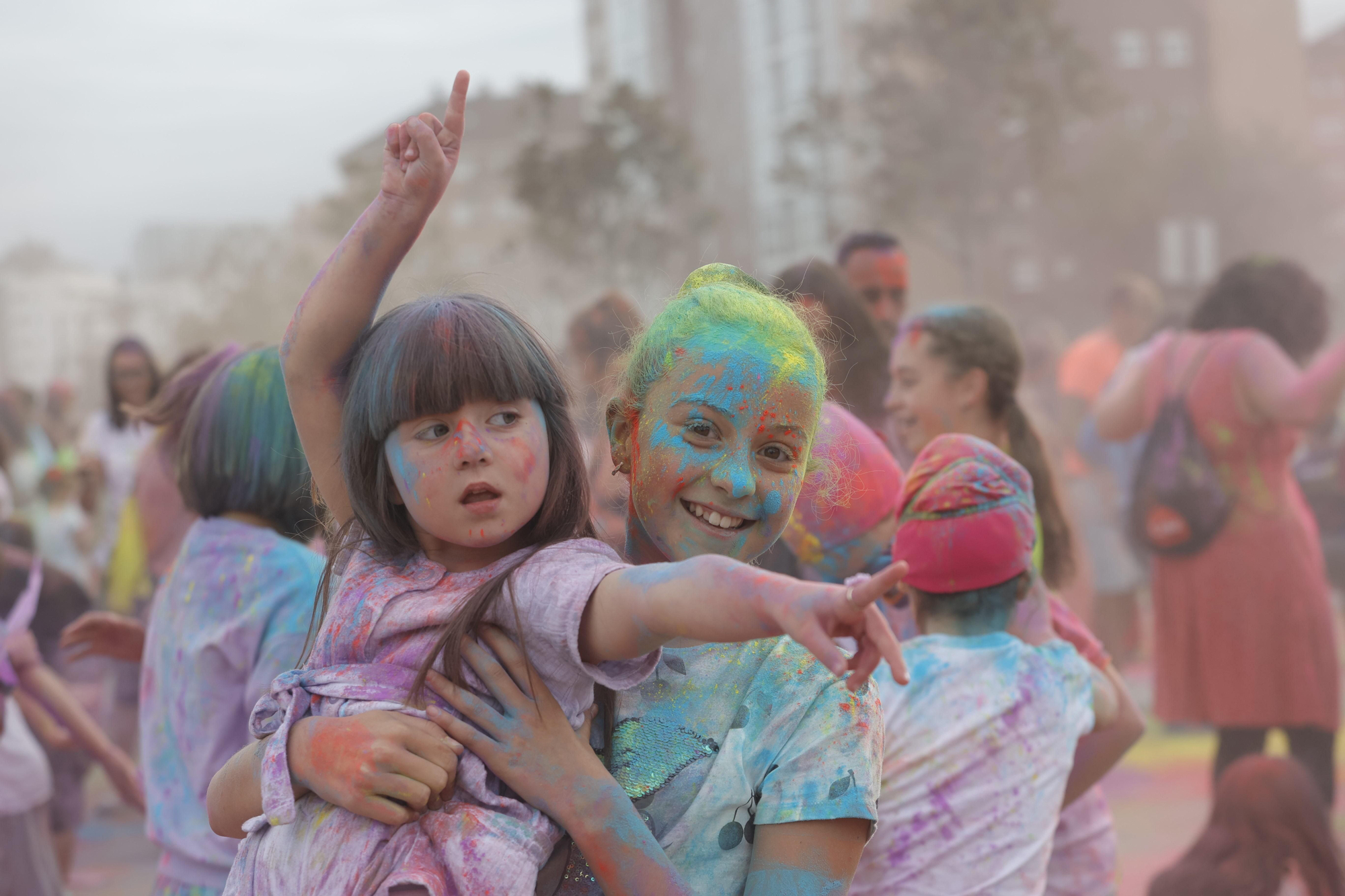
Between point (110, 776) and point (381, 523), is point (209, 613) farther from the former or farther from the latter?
point (110, 776)

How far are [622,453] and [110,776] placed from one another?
2.43 metres

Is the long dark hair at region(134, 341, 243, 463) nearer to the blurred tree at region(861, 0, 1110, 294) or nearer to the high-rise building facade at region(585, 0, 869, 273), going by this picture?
the high-rise building facade at region(585, 0, 869, 273)

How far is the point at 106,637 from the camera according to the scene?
269cm

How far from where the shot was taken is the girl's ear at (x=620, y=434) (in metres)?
1.58

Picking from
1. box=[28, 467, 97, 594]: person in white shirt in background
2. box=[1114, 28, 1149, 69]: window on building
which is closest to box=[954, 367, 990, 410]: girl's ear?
box=[28, 467, 97, 594]: person in white shirt in background

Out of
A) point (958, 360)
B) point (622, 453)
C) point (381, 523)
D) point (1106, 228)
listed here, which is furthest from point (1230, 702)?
point (1106, 228)

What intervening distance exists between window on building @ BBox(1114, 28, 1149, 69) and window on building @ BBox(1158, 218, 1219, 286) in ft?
16.8

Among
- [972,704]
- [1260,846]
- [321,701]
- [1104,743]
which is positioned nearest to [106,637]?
[321,701]

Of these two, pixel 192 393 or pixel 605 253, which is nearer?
pixel 192 393

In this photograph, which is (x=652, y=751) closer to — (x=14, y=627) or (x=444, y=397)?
(x=444, y=397)

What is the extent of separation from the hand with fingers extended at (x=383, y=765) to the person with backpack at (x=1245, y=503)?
11.7ft

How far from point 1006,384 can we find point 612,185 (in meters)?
16.6

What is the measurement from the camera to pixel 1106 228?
26609mm

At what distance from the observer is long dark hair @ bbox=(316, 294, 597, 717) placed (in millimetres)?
1387
